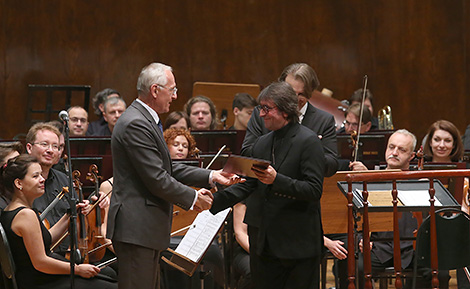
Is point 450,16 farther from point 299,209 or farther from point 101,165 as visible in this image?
point 299,209

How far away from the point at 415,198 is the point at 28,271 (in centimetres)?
205

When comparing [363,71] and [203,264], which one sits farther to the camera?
[363,71]

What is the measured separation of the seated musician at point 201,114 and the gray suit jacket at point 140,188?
11.0 ft

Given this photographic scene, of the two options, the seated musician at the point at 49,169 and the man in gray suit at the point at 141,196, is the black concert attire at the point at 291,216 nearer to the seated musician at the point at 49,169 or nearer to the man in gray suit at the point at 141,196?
the man in gray suit at the point at 141,196

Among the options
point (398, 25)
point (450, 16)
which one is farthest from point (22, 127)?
point (450, 16)

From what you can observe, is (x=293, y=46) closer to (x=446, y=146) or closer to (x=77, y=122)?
(x=77, y=122)

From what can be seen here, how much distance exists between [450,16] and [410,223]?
18.6 ft

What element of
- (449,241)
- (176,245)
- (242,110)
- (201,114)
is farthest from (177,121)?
(449,241)

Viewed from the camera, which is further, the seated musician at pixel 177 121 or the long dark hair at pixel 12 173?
the seated musician at pixel 177 121

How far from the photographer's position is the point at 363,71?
9367mm

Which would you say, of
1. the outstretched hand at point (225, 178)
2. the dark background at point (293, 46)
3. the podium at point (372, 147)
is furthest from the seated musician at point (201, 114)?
the outstretched hand at point (225, 178)

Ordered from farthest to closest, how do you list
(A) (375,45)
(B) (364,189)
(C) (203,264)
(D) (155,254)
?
(A) (375,45)
(C) (203,264)
(B) (364,189)
(D) (155,254)

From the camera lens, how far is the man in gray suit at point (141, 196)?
9.83 ft

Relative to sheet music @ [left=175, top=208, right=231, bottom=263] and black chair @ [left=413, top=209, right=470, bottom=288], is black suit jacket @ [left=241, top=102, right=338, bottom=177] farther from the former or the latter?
black chair @ [left=413, top=209, right=470, bottom=288]
